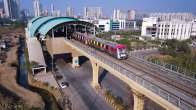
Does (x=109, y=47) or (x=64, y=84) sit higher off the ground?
(x=109, y=47)

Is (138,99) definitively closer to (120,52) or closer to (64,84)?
(120,52)

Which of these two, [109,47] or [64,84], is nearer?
[109,47]

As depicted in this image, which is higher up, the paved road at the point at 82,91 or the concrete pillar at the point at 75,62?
the concrete pillar at the point at 75,62

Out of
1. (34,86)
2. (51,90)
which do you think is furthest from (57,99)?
(34,86)

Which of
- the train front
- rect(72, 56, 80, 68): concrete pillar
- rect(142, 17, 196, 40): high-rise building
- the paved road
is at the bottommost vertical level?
the paved road

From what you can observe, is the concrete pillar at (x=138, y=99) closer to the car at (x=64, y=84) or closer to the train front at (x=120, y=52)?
the train front at (x=120, y=52)

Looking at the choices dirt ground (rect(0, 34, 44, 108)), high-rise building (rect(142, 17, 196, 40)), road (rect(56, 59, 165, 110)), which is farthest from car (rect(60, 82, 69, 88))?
high-rise building (rect(142, 17, 196, 40))

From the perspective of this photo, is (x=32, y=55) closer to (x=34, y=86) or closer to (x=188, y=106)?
(x=34, y=86)

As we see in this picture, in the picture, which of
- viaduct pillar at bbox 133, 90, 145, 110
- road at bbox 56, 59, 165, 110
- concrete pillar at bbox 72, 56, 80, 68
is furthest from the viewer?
concrete pillar at bbox 72, 56, 80, 68

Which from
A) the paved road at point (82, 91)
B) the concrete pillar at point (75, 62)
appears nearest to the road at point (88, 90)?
the paved road at point (82, 91)

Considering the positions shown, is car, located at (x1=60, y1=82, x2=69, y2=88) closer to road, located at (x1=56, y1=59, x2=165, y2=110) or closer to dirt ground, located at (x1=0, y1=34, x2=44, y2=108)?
road, located at (x1=56, y1=59, x2=165, y2=110)

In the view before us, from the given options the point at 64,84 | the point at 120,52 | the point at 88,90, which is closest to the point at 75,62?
the point at 64,84
